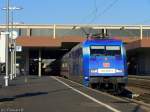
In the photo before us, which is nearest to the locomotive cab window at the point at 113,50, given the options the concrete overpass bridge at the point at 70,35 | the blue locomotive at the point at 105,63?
the blue locomotive at the point at 105,63

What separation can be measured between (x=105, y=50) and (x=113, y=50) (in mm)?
499

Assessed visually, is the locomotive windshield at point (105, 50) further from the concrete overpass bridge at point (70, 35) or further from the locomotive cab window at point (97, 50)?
the concrete overpass bridge at point (70, 35)

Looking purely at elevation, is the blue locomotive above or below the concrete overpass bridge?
below

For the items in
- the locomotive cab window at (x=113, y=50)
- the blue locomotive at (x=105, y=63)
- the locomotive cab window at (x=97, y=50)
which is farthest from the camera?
the locomotive cab window at (x=97, y=50)

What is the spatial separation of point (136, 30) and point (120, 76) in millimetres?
→ 63288

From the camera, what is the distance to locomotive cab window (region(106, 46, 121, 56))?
3165 cm

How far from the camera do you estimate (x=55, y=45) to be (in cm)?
7800

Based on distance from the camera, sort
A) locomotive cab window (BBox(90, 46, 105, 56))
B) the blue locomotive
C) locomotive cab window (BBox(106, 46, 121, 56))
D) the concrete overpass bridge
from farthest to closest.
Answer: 1. the concrete overpass bridge
2. locomotive cab window (BBox(90, 46, 105, 56))
3. locomotive cab window (BBox(106, 46, 121, 56))
4. the blue locomotive

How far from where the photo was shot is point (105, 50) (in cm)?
3181

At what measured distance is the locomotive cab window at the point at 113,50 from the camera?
31.6 metres

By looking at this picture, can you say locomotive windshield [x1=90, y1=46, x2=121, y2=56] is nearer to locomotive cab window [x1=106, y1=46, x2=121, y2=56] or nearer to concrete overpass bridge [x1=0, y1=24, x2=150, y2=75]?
locomotive cab window [x1=106, y1=46, x2=121, y2=56]

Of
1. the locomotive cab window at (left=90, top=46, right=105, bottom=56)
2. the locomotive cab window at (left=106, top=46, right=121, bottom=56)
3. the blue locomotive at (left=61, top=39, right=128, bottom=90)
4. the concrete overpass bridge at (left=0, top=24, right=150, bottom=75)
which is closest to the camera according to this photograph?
the blue locomotive at (left=61, top=39, right=128, bottom=90)

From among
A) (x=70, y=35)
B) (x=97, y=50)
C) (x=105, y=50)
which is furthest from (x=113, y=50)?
(x=70, y=35)

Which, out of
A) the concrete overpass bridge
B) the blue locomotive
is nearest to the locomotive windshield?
the blue locomotive
